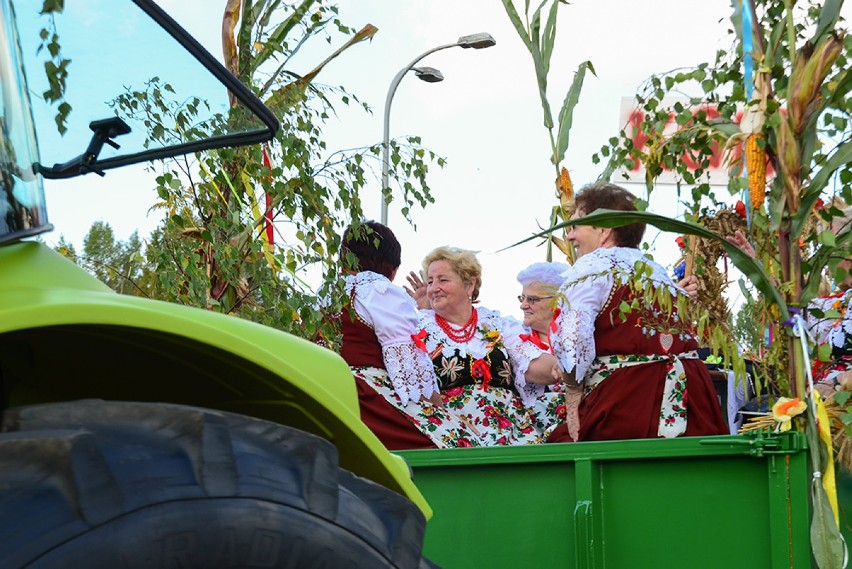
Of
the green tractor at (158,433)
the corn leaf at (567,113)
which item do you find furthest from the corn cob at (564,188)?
the green tractor at (158,433)

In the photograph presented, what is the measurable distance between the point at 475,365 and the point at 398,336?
2.05 feet

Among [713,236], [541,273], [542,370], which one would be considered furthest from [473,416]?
[713,236]

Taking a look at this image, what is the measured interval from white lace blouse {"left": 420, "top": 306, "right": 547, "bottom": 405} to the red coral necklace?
0.02 metres

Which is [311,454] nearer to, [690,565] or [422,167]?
[690,565]

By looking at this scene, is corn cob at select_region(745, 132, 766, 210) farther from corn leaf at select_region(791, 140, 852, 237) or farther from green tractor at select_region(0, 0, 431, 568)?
green tractor at select_region(0, 0, 431, 568)

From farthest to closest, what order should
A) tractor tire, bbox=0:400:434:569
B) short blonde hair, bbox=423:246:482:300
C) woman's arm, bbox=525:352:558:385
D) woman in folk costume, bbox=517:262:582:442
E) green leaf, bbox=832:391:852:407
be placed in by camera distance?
short blonde hair, bbox=423:246:482:300
woman in folk costume, bbox=517:262:582:442
woman's arm, bbox=525:352:558:385
green leaf, bbox=832:391:852:407
tractor tire, bbox=0:400:434:569

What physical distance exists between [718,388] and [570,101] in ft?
6.11

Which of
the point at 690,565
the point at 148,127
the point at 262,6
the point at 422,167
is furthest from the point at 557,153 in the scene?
the point at 148,127

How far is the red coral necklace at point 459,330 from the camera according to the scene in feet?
19.7

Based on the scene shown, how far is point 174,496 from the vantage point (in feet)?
4.23

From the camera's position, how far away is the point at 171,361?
1640 mm

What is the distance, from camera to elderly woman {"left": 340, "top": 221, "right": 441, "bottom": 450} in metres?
5.31

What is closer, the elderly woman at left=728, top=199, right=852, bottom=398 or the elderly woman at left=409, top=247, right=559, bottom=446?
the elderly woman at left=728, top=199, right=852, bottom=398

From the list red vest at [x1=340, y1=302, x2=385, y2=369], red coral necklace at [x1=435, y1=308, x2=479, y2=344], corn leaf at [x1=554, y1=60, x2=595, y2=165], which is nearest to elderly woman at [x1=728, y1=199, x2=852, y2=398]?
corn leaf at [x1=554, y1=60, x2=595, y2=165]
